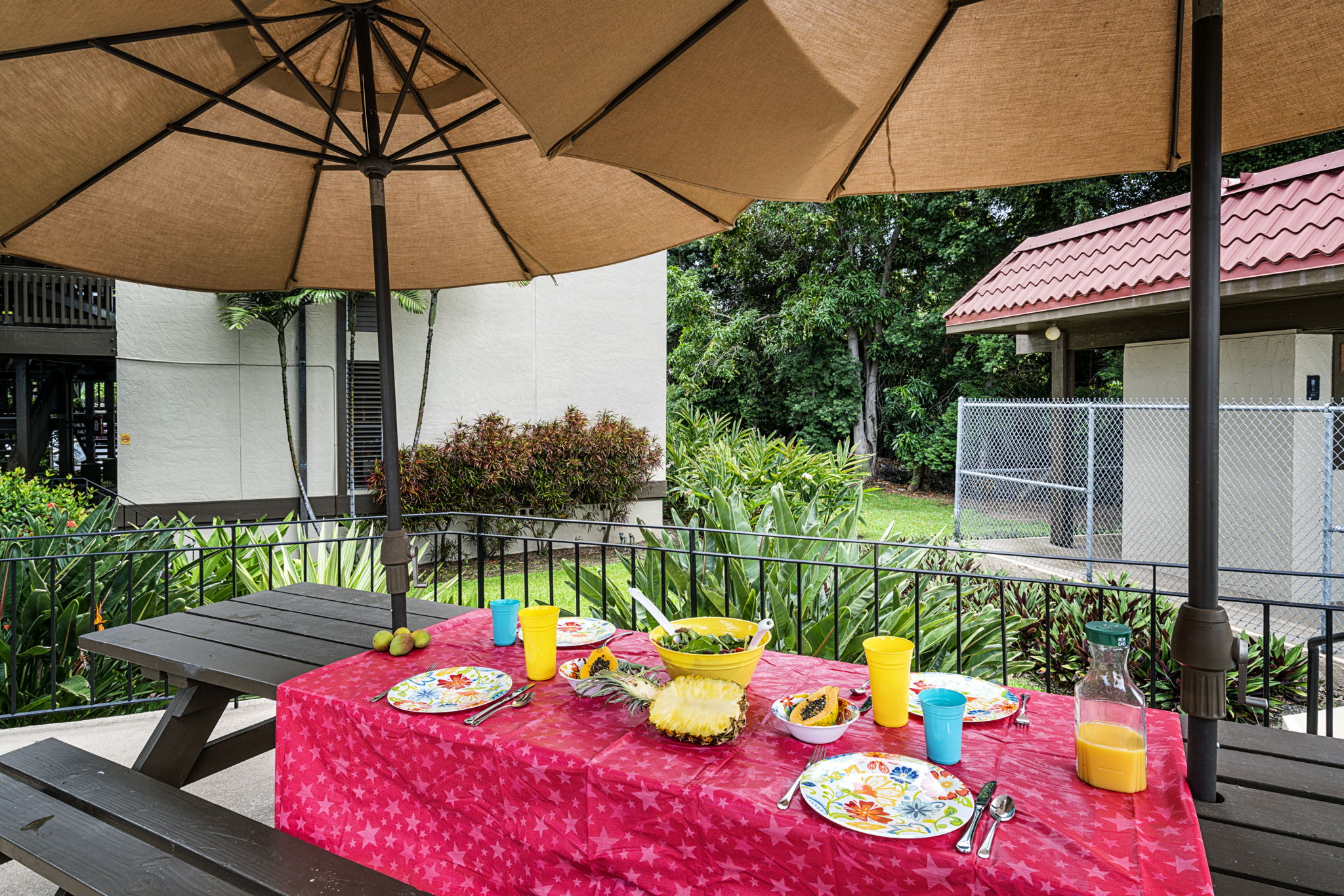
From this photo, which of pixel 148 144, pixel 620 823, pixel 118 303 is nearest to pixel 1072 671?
pixel 620 823

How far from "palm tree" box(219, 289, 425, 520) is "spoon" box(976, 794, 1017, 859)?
801 centimetres

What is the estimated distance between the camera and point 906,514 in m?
15.0


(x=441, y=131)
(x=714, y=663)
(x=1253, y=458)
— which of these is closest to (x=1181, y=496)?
(x=1253, y=458)

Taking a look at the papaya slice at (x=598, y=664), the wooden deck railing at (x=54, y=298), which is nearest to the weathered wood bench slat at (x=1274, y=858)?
the papaya slice at (x=598, y=664)

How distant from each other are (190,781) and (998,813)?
2817 millimetres

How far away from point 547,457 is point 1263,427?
757 centimetres

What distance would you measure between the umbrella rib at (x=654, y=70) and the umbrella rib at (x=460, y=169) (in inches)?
44.4

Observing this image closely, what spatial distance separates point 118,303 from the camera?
8.33 metres

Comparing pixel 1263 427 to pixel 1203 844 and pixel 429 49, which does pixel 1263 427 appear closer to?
pixel 1203 844

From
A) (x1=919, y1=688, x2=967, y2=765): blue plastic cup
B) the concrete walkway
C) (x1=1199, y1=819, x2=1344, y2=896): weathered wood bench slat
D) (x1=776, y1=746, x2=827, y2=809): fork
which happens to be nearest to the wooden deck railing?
the concrete walkway

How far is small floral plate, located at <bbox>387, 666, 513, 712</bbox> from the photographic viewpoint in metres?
1.75

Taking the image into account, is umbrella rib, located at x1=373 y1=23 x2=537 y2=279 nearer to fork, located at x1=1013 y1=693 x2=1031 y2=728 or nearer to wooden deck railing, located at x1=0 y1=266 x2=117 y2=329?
fork, located at x1=1013 y1=693 x2=1031 y2=728

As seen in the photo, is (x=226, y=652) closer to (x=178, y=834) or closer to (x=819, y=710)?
(x=178, y=834)

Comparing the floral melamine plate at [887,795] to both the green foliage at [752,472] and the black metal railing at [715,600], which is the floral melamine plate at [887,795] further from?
the green foliage at [752,472]
